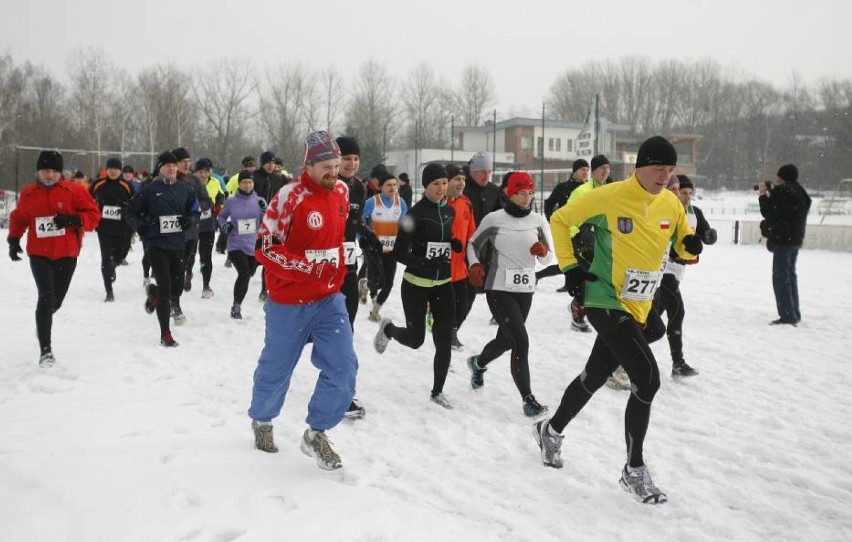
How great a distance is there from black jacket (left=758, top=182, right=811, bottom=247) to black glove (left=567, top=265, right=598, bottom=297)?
6.39 meters

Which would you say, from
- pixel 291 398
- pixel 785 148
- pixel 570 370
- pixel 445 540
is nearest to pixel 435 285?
pixel 291 398

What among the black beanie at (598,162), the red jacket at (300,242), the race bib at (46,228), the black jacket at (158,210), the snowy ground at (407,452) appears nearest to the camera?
the snowy ground at (407,452)

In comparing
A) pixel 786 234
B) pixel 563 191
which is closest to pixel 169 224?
pixel 563 191

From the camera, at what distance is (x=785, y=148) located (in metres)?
79.4

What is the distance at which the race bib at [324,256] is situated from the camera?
13.3ft

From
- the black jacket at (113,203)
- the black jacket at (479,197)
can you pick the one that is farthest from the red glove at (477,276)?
the black jacket at (113,203)

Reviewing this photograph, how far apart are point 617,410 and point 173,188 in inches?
220

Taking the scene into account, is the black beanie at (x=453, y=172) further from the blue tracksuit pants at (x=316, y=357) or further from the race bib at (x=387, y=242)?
the blue tracksuit pants at (x=316, y=357)

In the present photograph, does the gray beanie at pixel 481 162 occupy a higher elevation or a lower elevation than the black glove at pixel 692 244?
higher

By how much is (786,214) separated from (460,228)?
18.3 feet

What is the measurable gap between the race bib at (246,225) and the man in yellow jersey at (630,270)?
6.06 metres

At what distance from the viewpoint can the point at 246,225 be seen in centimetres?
931

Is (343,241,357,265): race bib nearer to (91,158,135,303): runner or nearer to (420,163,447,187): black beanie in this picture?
(420,163,447,187): black beanie

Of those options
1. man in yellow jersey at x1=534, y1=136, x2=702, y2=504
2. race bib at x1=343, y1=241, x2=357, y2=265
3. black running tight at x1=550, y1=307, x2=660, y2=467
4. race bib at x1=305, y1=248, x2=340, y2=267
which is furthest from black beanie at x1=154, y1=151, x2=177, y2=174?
black running tight at x1=550, y1=307, x2=660, y2=467
